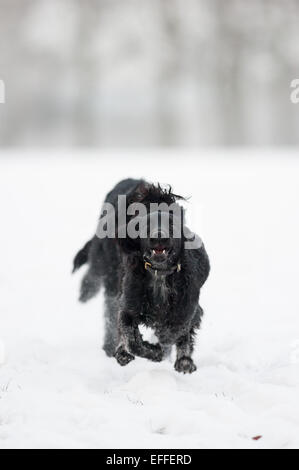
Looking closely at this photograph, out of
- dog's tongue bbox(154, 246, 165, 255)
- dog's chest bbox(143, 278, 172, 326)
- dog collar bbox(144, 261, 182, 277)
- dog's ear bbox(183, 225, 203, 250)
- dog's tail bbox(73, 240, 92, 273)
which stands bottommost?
dog's chest bbox(143, 278, 172, 326)

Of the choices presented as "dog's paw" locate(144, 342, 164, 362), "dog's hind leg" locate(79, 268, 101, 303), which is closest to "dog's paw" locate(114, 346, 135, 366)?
"dog's paw" locate(144, 342, 164, 362)

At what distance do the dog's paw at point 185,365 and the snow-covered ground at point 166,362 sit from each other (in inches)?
2.4

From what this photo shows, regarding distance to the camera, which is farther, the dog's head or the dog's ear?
the dog's ear

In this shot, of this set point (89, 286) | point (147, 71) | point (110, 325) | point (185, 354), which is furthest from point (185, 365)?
point (147, 71)

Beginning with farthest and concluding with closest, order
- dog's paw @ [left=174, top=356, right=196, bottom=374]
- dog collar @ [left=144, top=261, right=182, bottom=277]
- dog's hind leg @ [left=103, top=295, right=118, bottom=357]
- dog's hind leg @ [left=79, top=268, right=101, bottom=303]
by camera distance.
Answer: dog's hind leg @ [left=79, top=268, right=101, bottom=303] < dog's hind leg @ [left=103, top=295, right=118, bottom=357] < dog's paw @ [left=174, top=356, right=196, bottom=374] < dog collar @ [left=144, top=261, right=182, bottom=277]

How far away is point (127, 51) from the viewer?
2878 cm

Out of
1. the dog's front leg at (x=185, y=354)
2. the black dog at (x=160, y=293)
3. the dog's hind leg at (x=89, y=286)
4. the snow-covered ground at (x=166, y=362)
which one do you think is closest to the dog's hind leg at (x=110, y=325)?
the snow-covered ground at (x=166, y=362)

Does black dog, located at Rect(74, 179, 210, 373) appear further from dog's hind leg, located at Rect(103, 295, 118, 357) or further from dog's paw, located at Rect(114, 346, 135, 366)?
dog's hind leg, located at Rect(103, 295, 118, 357)

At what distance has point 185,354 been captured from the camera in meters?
5.05

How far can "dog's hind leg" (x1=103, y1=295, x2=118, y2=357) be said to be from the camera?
19.6 feet

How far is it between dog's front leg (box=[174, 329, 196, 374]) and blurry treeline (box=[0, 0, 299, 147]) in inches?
1002

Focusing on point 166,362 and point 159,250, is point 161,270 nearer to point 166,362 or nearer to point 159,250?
point 159,250
